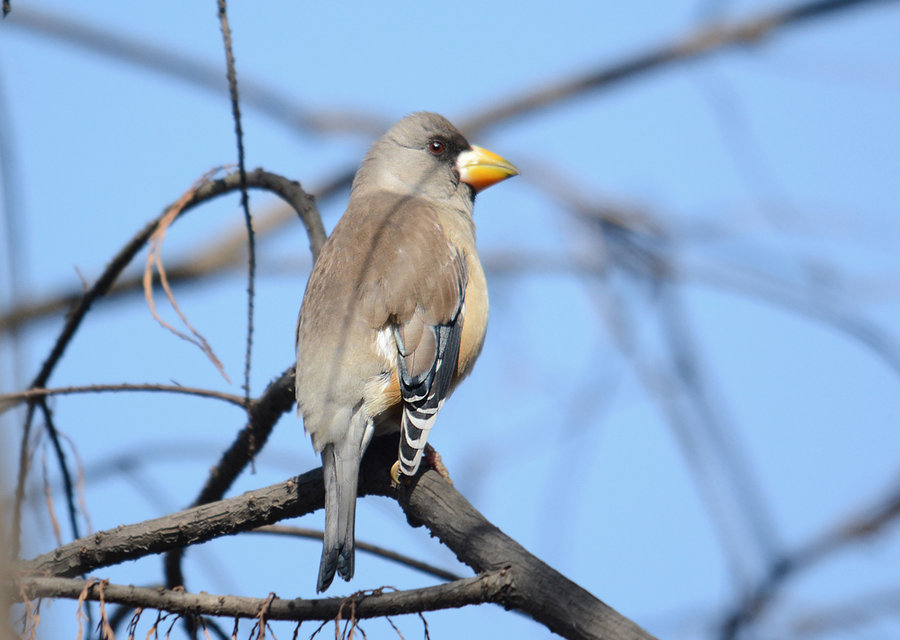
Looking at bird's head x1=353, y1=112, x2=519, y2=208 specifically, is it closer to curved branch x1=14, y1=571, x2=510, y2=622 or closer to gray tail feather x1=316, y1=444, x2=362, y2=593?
gray tail feather x1=316, y1=444, x2=362, y2=593

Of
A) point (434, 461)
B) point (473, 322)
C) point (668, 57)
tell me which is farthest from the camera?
point (668, 57)

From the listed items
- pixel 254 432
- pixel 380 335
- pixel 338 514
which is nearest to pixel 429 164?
pixel 380 335

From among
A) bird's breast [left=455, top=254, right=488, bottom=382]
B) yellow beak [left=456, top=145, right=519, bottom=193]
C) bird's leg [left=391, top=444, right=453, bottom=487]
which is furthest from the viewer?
yellow beak [left=456, top=145, right=519, bottom=193]

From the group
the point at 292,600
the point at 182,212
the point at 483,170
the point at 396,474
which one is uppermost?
the point at 483,170

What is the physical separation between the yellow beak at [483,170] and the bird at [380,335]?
0.45m

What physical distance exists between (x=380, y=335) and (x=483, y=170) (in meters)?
1.80

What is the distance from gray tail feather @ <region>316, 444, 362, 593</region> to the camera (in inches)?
113

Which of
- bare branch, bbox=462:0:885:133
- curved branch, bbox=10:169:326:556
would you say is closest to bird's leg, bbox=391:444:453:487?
curved branch, bbox=10:169:326:556

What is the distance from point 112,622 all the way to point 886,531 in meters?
2.98

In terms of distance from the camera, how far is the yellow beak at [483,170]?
5172 millimetres

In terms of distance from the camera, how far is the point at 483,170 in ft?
17.0

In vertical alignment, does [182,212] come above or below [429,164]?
below

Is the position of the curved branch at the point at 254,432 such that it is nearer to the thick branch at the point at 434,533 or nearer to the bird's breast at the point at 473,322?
the thick branch at the point at 434,533

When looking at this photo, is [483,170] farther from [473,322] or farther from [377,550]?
[377,550]
